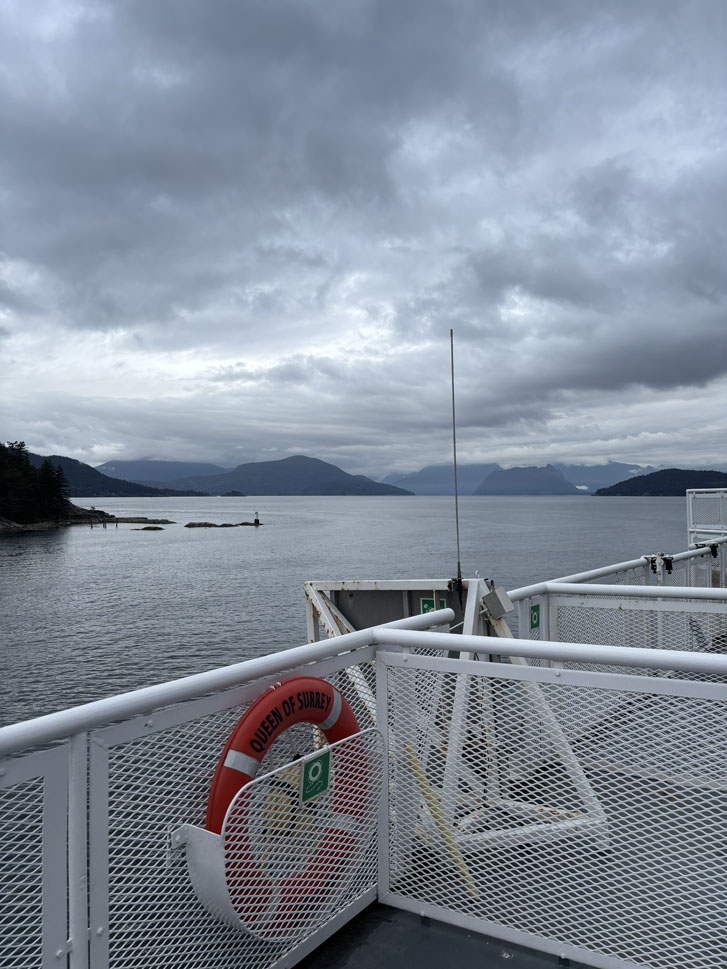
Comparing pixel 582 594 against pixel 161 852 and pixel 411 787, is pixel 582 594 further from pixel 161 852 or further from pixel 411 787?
pixel 161 852

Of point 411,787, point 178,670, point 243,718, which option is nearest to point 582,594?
point 411,787

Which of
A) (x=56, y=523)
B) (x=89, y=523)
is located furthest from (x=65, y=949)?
(x=89, y=523)

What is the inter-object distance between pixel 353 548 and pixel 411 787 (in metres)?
72.7

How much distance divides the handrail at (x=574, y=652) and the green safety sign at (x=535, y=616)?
2071 mm

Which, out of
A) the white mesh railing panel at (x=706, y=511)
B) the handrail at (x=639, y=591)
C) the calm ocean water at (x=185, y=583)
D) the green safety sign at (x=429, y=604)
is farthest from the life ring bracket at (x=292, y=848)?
the calm ocean water at (x=185, y=583)

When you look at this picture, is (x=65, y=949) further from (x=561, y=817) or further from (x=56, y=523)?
(x=56, y=523)

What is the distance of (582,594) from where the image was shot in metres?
4.98

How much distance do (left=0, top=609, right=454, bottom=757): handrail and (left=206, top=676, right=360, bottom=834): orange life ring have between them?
0.30ft

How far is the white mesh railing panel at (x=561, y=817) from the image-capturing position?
2.49m

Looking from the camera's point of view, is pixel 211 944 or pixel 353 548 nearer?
pixel 211 944

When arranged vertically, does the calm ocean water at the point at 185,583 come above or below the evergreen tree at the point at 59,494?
below

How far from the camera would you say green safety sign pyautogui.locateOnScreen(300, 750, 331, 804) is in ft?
8.54

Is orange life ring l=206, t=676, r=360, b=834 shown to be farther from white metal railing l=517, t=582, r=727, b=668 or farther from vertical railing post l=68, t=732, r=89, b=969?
white metal railing l=517, t=582, r=727, b=668

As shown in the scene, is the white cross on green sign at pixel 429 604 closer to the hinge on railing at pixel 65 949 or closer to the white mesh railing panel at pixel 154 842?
the white mesh railing panel at pixel 154 842
